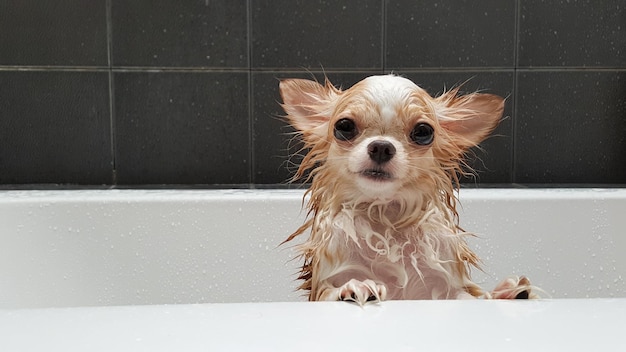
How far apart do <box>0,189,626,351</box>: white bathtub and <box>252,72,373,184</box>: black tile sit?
28 centimetres

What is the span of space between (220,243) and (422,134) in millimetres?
796

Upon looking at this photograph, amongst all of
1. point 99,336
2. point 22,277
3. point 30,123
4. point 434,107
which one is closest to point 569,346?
point 99,336

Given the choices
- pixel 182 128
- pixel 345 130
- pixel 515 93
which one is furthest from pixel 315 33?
pixel 345 130

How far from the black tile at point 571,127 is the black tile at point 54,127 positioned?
47.3 inches

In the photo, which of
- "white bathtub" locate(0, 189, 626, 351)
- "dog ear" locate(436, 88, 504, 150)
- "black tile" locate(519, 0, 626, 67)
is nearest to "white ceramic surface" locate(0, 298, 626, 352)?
"dog ear" locate(436, 88, 504, 150)

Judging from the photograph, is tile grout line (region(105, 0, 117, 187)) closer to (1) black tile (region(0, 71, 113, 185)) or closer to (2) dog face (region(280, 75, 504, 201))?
(1) black tile (region(0, 71, 113, 185))

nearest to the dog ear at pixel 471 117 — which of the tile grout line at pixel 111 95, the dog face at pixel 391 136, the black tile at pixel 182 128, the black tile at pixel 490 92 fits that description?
the dog face at pixel 391 136

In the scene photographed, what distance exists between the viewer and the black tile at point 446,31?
188cm

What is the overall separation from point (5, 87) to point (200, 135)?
0.56 meters

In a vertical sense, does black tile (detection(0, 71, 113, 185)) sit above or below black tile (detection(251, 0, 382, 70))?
below

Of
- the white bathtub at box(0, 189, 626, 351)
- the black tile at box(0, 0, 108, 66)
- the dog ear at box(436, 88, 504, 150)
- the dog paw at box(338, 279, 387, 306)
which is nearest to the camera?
the dog paw at box(338, 279, 387, 306)

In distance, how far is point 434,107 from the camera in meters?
1.03

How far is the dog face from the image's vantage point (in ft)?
3.02

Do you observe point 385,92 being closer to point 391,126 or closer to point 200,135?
point 391,126
